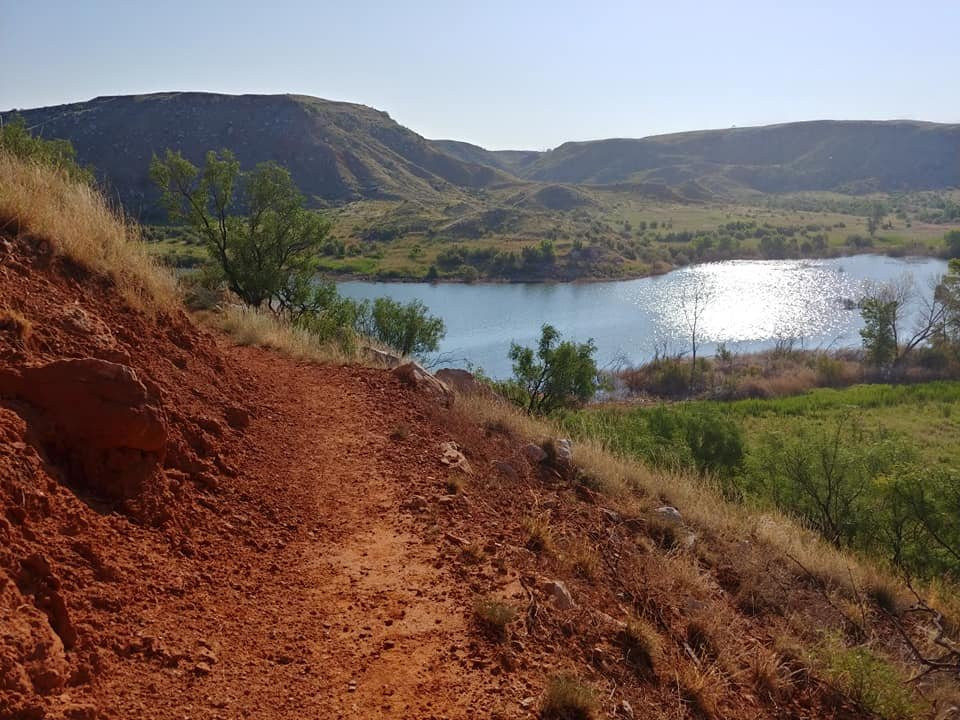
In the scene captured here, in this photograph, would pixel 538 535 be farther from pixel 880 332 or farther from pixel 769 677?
pixel 880 332

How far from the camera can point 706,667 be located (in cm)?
400

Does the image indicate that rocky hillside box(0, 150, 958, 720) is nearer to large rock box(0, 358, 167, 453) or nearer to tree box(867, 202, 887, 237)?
large rock box(0, 358, 167, 453)

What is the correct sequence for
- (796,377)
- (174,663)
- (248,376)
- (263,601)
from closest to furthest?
1. (174,663)
2. (263,601)
3. (248,376)
4. (796,377)

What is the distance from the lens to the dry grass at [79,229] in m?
5.29

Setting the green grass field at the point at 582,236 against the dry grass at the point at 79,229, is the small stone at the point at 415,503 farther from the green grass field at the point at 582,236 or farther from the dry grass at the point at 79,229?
the green grass field at the point at 582,236

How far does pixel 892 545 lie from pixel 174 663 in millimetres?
11391

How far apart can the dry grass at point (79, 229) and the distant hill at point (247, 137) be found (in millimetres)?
73911

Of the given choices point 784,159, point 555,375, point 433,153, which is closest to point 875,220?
point 433,153

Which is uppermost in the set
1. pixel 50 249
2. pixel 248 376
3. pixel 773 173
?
pixel 773 173

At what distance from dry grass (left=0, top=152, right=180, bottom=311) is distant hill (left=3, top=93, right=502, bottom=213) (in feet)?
242

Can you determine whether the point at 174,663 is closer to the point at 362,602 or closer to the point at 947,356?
the point at 362,602

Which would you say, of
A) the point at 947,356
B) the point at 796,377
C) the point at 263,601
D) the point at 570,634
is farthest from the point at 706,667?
the point at 947,356

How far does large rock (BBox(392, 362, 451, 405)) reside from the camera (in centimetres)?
731

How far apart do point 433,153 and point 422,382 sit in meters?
107
